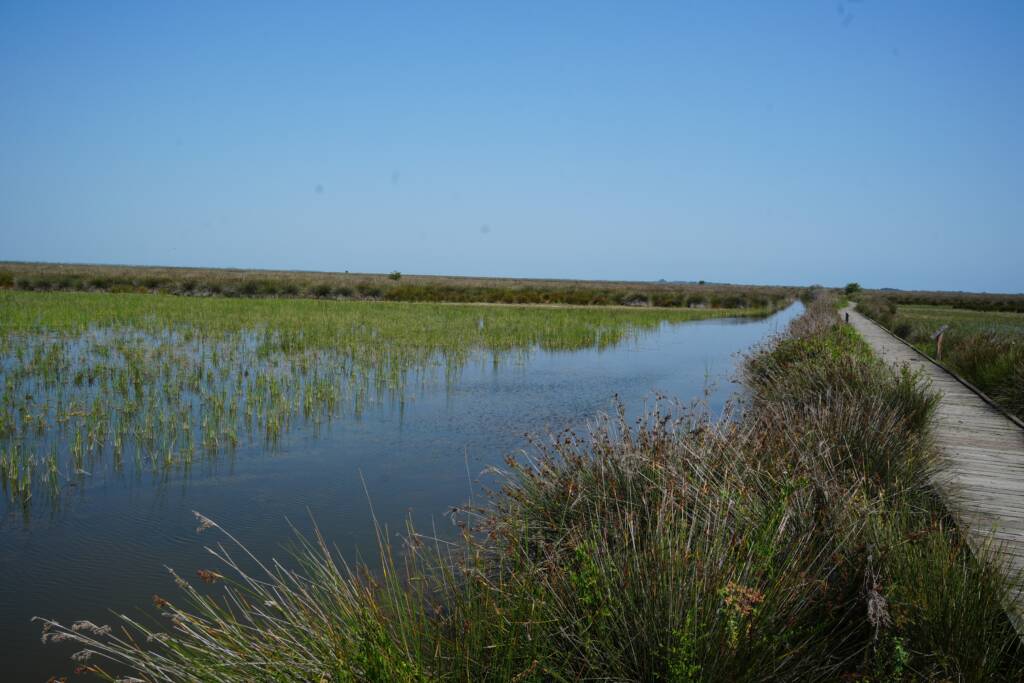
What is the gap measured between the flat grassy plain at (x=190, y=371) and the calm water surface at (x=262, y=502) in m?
0.56

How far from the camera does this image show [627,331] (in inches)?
1046

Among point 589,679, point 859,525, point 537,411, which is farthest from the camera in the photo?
point 537,411

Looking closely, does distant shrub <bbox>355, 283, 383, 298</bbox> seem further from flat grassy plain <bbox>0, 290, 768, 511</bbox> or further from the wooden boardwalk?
the wooden boardwalk

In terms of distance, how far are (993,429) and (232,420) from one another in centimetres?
938

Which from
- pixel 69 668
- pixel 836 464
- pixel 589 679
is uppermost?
pixel 836 464

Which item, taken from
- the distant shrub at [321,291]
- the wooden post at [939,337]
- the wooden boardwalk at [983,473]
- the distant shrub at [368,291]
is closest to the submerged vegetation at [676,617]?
the wooden boardwalk at [983,473]

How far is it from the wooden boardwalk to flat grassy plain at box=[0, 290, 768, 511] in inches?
283

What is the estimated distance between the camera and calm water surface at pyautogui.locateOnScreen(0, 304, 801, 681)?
15.7 ft

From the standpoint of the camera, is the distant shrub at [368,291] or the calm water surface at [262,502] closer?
the calm water surface at [262,502]

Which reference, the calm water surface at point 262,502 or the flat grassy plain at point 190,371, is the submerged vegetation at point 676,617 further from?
the flat grassy plain at point 190,371

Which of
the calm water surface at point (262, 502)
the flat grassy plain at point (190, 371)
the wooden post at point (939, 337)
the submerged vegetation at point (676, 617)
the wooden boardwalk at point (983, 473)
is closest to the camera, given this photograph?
the submerged vegetation at point (676, 617)

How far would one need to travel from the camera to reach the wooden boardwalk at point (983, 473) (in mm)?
4371

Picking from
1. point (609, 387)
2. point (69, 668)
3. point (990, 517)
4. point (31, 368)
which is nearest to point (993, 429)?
point (990, 517)

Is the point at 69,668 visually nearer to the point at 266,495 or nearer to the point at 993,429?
the point at 266,495
